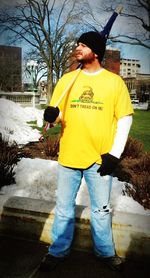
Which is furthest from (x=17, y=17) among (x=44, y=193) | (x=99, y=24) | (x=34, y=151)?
(x=44, y=193)

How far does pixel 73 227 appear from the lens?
292 cm

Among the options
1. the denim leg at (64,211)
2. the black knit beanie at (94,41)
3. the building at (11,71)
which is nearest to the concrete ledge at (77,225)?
the denim leg at (64,211)

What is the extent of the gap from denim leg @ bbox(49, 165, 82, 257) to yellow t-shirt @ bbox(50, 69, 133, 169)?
4.3 inches

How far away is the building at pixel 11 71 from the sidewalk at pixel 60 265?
139ft

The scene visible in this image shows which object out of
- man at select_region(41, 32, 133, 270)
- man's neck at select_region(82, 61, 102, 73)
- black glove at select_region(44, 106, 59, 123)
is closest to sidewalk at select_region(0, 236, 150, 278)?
man at select_region(41, 32, 133, 270)

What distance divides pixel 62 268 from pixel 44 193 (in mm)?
1347

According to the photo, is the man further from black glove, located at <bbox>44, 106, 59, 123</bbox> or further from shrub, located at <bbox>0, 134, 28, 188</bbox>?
shrub, located at <bbox>0, 134, 28, 188</bbox>

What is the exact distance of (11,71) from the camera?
51.8 m

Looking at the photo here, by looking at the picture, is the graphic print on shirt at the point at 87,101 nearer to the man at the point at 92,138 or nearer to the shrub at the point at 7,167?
the man at the point at 92,138

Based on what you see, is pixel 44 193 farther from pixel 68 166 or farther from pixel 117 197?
pixel 68 166

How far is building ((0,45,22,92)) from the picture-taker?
45531mm

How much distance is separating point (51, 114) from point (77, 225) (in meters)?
1.12

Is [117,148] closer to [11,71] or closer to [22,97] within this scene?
[22,97]

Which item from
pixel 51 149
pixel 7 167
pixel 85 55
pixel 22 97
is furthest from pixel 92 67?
pixel 22 97
